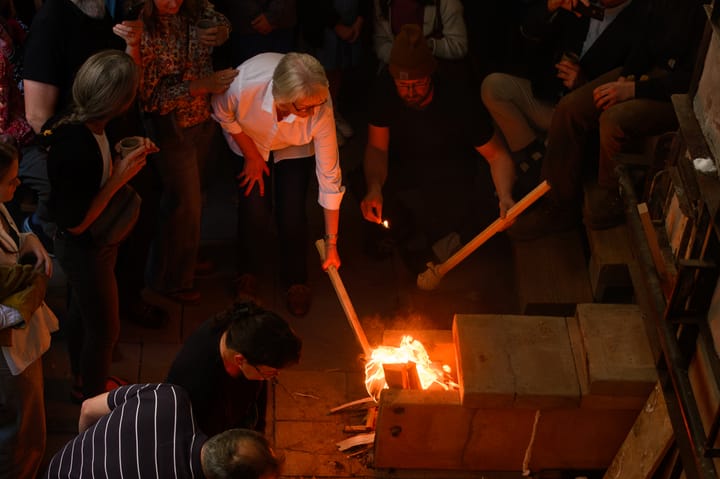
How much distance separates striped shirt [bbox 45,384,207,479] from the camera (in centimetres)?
361

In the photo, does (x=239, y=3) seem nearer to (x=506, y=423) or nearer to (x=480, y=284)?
(x=480, y=284)

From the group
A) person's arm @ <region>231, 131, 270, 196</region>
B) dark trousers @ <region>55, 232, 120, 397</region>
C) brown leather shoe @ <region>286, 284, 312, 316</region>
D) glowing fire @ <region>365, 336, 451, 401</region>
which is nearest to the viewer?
dark trousers @ <region>55, 232, 120, 397</region>

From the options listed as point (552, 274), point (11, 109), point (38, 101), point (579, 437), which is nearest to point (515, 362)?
point (579, 437)

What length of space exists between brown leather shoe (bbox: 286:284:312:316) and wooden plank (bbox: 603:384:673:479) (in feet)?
7.12

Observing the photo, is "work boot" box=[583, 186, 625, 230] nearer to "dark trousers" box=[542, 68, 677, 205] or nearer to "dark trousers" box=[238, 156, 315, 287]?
"dark trousers" box=[542, 68, 677, 205]

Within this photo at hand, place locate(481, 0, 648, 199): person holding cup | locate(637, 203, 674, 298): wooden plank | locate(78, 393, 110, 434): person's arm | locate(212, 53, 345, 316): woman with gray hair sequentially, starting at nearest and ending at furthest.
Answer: locate(637, 203, 674, 298): wooden plank < locate(78, 393, 110, 434): person's arm < locate(212, 53, 345, 316): woman with gray hair < locate(481, 0, 648, 199): person holding cup

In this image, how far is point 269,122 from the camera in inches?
202

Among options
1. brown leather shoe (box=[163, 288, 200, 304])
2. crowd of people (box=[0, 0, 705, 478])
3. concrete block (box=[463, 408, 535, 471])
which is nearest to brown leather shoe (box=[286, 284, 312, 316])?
crowd of people (box=[0, 0, 705, 478])

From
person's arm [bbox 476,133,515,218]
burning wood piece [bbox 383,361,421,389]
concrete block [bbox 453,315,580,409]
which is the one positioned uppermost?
person's arm [bbox 476,133,515,218]

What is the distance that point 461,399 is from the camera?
4637mm

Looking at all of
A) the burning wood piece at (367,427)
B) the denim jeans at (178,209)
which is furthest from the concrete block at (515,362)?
the denim jeans at (178,209)

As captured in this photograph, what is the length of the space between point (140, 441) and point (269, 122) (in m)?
2.06

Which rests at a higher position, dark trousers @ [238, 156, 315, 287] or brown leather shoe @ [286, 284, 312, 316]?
dark trousers @ [238, 156, 315, 287]

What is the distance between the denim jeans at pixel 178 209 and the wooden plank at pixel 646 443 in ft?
8.98
